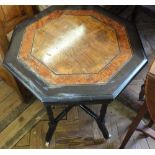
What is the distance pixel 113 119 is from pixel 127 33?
1.84 feet

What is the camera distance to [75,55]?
82cm

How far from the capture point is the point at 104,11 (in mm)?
988

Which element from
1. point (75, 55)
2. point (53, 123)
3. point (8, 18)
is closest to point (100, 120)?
point (53, 123)

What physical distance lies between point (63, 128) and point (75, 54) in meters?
0.57

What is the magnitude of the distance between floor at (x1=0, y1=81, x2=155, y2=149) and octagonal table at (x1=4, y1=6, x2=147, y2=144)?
31cm

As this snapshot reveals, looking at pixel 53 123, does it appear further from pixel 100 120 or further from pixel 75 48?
pixel 75 48

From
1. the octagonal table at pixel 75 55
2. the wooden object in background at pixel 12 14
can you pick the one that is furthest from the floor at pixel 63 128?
the wooden object in background at pixel 12 14

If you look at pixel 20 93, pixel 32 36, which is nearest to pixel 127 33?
pixel 32 36

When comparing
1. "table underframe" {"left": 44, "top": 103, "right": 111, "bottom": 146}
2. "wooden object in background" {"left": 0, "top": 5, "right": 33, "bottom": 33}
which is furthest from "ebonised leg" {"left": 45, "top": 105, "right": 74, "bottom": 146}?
"wooden object in background" {"left": 0, "top": 5, "right": 33, "bottom": 33}

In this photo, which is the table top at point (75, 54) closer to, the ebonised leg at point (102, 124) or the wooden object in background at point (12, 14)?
the wooden object in background at point (12, 14)

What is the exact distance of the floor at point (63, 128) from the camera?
1.20 meters

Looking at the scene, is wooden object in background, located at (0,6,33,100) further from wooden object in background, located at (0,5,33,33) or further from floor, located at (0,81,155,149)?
floor, located at (0,81,155,149)
